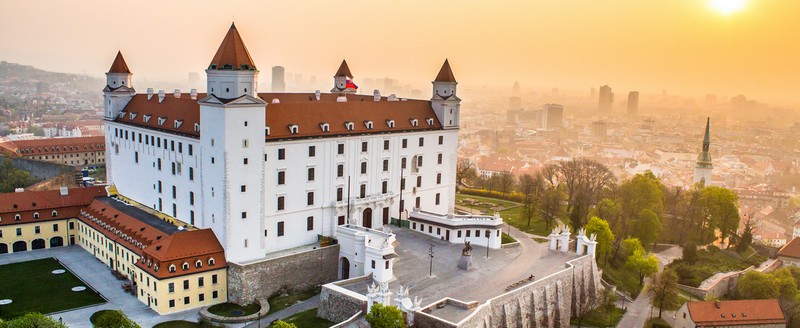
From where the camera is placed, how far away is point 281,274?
1944 inches

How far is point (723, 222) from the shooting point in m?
77.5

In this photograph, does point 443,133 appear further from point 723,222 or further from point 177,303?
point 723,222

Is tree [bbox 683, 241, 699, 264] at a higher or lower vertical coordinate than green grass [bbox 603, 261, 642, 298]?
higher

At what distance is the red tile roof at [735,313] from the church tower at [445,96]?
27666mm

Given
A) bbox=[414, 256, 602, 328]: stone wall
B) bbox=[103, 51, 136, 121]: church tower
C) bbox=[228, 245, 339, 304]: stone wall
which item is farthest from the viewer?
bbox=[103, 51, 136, 121]: church tower

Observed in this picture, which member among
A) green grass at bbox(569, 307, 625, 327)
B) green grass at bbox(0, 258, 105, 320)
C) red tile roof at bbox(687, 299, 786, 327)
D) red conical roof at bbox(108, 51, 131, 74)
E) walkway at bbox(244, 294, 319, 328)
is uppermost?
red conical roof at bbox(108, 51, 131, 74)

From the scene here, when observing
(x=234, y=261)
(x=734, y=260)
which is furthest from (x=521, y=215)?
(x=234, y=261)

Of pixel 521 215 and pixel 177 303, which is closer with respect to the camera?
pixel 177 303

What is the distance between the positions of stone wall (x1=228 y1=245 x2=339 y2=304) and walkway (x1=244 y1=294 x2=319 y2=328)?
1.83 metres

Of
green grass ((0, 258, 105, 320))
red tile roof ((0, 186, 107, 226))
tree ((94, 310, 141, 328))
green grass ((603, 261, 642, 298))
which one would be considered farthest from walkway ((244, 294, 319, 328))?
green grass ((603, 261, 642, 298))

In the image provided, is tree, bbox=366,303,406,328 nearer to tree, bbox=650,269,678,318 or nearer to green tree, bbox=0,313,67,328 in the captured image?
green tree, bbox=0,313,67,328

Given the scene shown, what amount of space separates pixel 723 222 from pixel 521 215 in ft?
80.4

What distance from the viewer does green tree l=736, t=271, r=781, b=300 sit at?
5841 centimetres

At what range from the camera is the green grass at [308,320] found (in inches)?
1725
